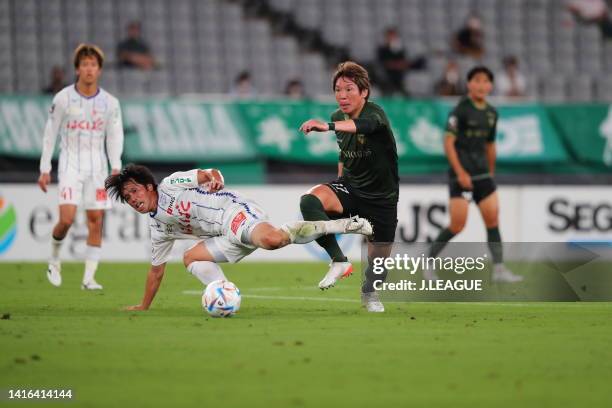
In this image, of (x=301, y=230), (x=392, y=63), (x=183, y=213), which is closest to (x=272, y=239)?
(x=301, y=230)

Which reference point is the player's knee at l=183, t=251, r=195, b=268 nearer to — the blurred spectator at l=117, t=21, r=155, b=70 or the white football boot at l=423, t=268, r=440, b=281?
the white football boot at l=423, t=268, r=440, b=281

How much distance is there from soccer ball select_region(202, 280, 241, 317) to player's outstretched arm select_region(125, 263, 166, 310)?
0.42 metres

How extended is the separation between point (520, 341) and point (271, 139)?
996 cm

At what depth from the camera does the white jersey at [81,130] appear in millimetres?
11422

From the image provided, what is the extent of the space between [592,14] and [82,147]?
1430cm

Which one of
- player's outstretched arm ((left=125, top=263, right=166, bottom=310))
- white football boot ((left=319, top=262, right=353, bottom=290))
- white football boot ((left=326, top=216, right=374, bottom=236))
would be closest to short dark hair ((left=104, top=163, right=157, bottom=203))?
player's outstretched arm ((left=125, top=263, right=166, bottom=310))

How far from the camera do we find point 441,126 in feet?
56.6

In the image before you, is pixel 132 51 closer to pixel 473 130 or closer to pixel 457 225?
pixel 473 130

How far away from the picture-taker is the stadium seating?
1923 centimetres

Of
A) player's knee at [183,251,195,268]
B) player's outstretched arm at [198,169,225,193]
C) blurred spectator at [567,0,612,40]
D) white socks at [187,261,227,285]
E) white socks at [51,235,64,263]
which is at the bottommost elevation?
white socks at [51,235,64,263]

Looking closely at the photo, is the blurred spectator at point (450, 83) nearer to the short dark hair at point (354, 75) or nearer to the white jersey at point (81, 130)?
the white jersey at point (81, 130)

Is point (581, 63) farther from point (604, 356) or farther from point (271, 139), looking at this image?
point (604, 356)

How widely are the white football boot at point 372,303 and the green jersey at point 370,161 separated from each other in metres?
0.79

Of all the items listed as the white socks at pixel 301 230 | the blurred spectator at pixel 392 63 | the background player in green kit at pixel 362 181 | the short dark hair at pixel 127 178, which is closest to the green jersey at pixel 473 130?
the background player in green kit at pixel 362 181
